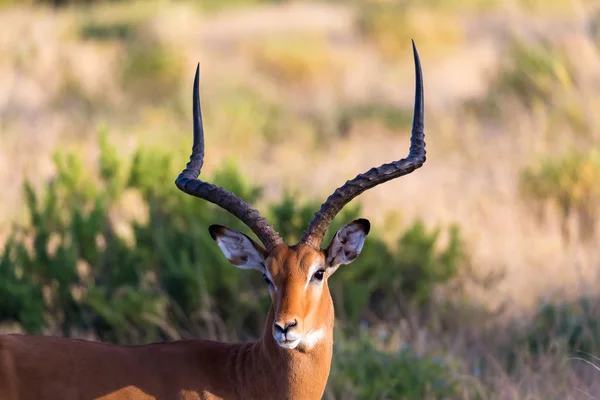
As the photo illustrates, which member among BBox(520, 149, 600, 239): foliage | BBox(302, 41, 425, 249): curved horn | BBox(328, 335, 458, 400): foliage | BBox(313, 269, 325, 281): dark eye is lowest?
BBox(328, 335, 458, 400): foliage

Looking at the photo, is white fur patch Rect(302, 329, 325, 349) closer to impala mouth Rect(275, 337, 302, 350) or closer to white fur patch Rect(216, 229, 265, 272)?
impala mouth Rect(275, 337, 302, 350)

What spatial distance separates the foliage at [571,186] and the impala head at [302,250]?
6.57 meters

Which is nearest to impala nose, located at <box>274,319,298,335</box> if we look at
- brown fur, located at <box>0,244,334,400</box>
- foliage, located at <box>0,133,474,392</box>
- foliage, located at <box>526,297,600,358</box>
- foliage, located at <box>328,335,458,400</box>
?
brown fur, located at <box>0,244,334,400</box>

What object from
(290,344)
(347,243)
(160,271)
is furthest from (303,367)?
(160,271)

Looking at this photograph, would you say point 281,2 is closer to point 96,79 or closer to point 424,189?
point 96,79

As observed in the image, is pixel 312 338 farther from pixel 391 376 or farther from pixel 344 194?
pixel 391 376

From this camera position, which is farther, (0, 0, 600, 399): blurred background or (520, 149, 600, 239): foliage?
(520, 149, 600, 239): foliage

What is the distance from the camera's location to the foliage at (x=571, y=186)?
39.0ft

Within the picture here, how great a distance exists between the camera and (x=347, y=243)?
18.7ft

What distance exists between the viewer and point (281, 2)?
4191 centimetres

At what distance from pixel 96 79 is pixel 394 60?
857 cm

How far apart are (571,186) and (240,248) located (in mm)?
7311

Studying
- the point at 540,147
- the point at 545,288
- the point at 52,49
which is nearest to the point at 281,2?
the point at 52,49

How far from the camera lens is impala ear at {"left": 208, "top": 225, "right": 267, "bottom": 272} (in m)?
5.62
